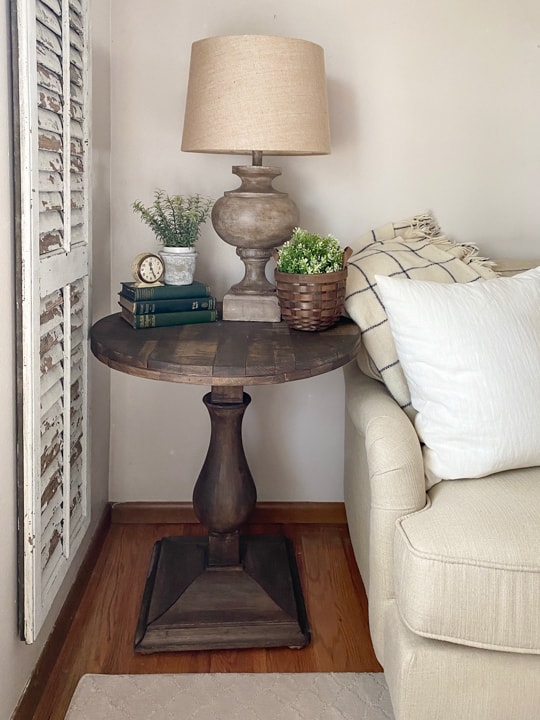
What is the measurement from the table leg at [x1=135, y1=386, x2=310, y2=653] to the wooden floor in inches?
1.4

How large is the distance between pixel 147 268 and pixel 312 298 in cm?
42

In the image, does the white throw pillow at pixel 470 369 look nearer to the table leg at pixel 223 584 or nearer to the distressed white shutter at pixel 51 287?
the table leg at pixel 223 584

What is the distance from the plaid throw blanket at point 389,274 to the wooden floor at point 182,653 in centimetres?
58

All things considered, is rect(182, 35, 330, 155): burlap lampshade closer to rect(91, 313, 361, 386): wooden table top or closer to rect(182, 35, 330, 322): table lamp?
rect(182, 35, 330, 322): table lamp

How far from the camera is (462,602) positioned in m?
1.27

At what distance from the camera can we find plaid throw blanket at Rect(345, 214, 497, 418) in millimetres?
1748

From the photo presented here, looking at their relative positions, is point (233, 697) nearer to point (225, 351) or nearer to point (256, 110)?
point (225, 351)

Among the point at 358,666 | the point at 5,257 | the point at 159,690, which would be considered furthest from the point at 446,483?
the point at 5,257

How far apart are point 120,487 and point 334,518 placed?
0.69 meters

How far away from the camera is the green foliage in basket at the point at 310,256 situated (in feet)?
5.55

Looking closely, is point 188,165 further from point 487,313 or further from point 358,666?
point 358,666

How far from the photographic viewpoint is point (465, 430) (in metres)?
1.49

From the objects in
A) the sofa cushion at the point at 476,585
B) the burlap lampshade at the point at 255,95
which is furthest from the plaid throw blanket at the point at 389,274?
the sofa cushion at the point at 476,585

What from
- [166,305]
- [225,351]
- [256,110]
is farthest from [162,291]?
[256,110]
